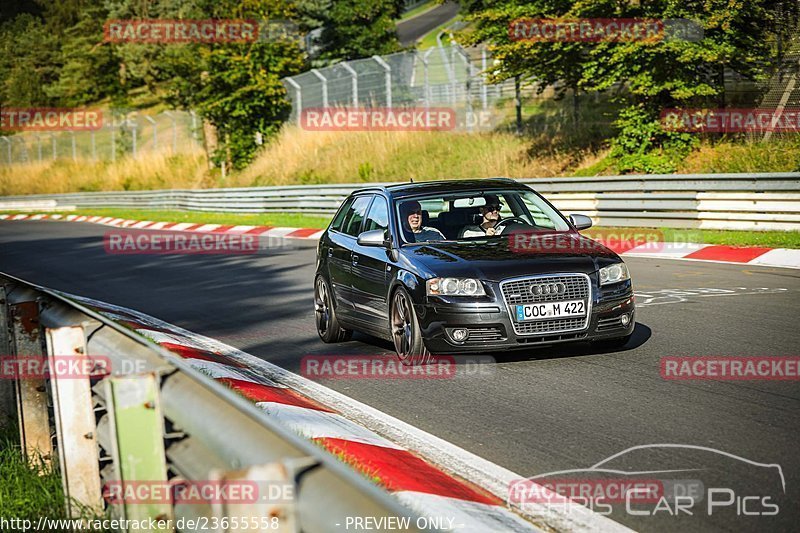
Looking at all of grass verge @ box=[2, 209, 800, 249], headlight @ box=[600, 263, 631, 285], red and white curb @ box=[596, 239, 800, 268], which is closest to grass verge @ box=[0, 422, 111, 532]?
headlight @ box=[600, 263, 631, 285]

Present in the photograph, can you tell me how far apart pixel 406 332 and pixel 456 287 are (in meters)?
0.70

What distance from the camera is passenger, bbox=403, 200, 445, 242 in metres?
9.38

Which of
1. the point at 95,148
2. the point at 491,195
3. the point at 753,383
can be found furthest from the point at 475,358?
the point at 95,148

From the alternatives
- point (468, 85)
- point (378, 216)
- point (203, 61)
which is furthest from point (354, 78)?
point (378, 216)

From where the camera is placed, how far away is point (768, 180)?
55.1 feet

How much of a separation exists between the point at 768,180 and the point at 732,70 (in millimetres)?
7201

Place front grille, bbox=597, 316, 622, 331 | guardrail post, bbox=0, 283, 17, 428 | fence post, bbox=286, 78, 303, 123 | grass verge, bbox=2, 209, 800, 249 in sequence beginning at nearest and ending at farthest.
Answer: guardrail post, bbox=0, 283, 17, 428 < front grille, bbox=597, 316, 622, 331 < grass verge, bbox=2, 209, 800, 249 < fence post, bbox=286, 78, 303, 123

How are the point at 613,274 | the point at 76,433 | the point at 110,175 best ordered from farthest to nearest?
the point at 110,175 < the point at 613,274 < the point at 76,433

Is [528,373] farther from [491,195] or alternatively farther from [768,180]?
[768,180]

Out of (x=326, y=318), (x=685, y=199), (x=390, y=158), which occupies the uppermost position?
(x=390, y=158)

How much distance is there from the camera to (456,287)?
27.2 feet

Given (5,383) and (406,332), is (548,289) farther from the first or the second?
(5,383)

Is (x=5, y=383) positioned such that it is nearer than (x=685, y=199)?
Yes

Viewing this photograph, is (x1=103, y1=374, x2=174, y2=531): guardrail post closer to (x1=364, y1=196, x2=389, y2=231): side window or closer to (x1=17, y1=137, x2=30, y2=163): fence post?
(x1=364, y1=196, x2=389, y2=231): side window
